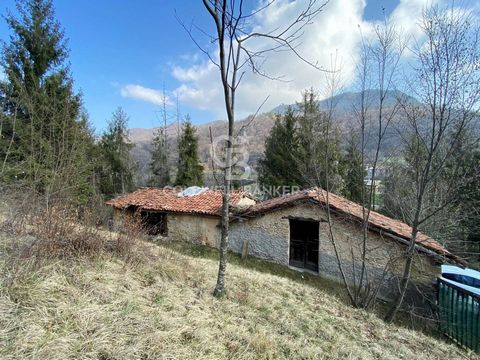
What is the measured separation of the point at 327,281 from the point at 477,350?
203 inches

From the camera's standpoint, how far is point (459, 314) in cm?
652

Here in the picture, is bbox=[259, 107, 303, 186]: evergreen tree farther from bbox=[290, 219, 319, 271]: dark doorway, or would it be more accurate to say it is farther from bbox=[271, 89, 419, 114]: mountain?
bbox=[271, 89, 419, 114]: mountain

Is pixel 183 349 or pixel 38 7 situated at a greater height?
pixel 38 7

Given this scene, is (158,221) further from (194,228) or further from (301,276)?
(301,276)

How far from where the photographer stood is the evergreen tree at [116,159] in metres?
25.2

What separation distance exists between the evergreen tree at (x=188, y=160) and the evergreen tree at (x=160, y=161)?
2215mm

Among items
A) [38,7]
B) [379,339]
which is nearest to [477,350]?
[379,339]

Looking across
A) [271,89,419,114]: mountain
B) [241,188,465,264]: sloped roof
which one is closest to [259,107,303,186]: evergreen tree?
[241,188,465,264]: sloped roof

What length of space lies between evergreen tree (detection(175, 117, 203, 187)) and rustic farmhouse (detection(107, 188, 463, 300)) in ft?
24.3

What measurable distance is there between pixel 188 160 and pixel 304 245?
52.7 ft

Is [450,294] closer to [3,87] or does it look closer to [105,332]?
[105,332]

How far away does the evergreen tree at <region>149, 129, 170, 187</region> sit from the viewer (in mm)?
27406

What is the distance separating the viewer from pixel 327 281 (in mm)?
10805

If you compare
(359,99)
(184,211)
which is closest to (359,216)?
(359,99)
